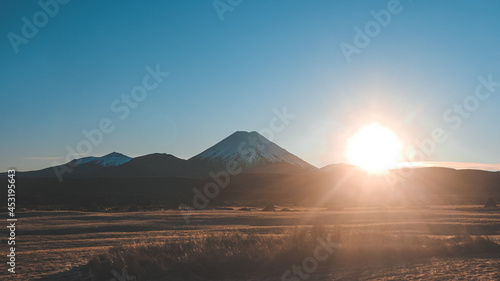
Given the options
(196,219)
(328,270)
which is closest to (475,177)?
(196,219)

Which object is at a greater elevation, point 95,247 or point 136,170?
point 136,170

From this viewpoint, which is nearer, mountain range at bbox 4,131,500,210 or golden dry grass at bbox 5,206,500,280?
golden dry grass at bbox 5,206,500,280


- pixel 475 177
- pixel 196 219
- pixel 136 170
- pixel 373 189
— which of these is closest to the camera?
pixel 196 219

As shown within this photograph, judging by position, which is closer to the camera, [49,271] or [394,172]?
[49,271]

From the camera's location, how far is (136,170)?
173125mm

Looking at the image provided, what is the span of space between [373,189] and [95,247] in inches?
2905

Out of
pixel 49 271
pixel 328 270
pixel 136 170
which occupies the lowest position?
pixel 328 270

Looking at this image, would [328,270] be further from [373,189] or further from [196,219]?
[373,189]

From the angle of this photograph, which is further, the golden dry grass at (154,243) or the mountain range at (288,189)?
the mountain range at (288,189)

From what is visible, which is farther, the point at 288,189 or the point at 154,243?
the point at 288,189

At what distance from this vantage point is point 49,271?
470 inches

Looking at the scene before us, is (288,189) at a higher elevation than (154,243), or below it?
higher

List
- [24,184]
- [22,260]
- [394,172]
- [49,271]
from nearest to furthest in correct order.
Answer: [49,271], [22,260], [24,184], [394,172]

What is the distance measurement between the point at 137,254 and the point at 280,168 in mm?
169740
